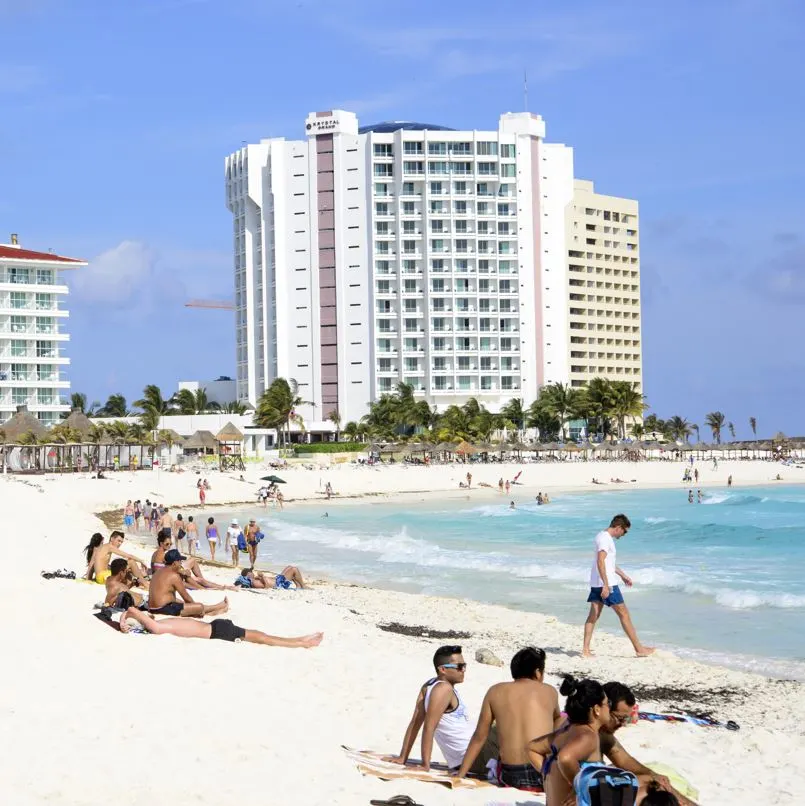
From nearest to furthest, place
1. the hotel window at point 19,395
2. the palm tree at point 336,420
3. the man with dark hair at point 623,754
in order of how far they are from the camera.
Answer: the man with dark hair at point 623,754, the hotel window at point 19,395, the palm tree at point 336,420

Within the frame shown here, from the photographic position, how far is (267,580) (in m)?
18.0

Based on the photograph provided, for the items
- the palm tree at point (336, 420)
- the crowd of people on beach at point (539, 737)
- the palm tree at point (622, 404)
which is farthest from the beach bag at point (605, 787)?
the palm tree at point (622, 404)

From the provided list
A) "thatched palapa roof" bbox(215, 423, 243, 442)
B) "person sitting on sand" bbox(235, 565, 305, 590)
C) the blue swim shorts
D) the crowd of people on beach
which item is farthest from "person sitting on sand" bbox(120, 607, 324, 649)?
"thatched palapa roof" bbox(215, 423, 243, 442)

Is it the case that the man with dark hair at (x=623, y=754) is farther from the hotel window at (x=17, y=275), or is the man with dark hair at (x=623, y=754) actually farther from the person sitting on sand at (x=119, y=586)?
the hotel window at (x=17, y=275)

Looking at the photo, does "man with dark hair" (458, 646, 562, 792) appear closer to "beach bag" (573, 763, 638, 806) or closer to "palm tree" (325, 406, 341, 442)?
"beach bag" (573, 763, 638, 806)

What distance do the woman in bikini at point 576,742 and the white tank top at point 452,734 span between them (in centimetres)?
149

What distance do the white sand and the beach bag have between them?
1580 millimetres

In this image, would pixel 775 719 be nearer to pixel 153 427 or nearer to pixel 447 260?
pixel 153 427

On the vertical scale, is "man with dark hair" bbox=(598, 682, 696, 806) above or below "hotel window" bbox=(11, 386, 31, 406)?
below

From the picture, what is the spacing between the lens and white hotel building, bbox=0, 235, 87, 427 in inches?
3022

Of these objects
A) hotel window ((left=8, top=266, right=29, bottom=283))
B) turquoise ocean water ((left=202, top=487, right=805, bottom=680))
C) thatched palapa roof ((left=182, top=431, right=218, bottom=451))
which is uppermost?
hotel window ((left=8, top=266, right=29, bottom=283))

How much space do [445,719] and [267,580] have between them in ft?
36.1

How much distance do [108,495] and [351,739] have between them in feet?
137

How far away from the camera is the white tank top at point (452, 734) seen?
7281 mm
